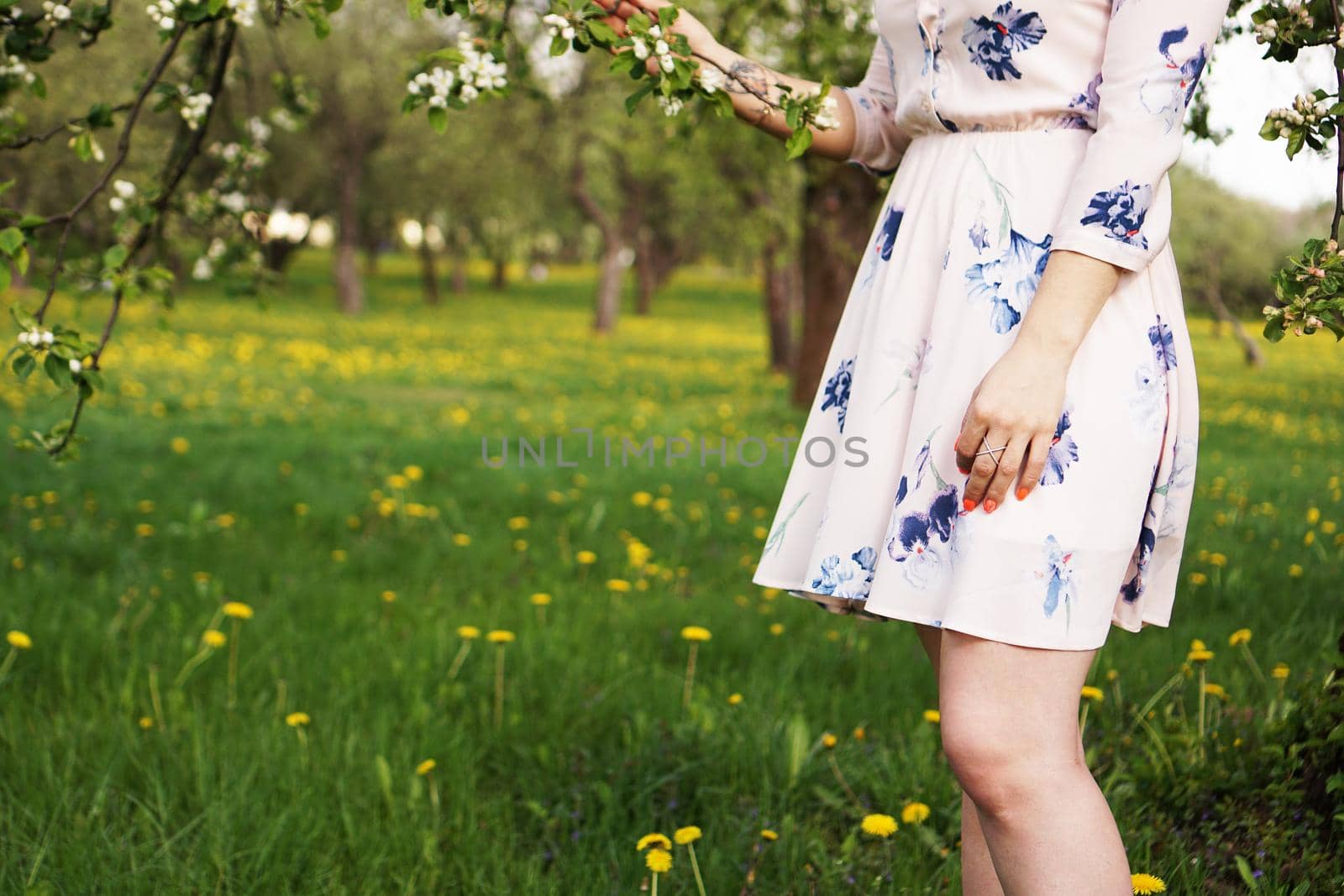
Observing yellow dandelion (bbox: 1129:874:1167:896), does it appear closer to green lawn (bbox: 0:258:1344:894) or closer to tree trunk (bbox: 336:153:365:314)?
green lawn (bbox: 0:258:1344:894)

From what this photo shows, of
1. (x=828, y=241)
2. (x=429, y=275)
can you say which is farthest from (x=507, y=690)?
(x=429, y=275)

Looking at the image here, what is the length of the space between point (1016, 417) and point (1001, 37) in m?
0.55

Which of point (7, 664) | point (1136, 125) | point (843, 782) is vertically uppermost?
point (1136, 125)

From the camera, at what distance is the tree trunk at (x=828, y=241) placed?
9156 millimetres

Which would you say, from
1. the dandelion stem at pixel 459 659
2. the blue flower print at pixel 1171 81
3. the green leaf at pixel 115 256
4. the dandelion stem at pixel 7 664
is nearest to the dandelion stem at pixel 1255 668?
the blue flower print at pixel 1171 81

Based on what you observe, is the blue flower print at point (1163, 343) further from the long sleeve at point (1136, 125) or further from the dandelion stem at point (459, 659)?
the dandelion stem at point (459, 659)

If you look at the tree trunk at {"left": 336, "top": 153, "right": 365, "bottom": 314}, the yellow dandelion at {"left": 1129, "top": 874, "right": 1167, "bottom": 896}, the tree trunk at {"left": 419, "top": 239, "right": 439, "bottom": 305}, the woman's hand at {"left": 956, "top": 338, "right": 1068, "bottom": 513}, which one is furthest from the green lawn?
the tree trunk at {"left": 419, "top": 239, "right": 439, "bottom": 305}

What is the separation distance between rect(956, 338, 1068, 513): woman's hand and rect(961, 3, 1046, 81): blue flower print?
426 mm

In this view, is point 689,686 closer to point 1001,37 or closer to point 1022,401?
point 1022,401

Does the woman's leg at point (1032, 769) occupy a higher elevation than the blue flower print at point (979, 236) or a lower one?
lower

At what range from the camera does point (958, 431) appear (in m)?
1.47

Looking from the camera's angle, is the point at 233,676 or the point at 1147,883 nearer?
the point at 1147,883

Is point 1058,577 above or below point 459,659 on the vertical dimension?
above

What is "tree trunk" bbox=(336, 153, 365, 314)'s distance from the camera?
24.5 metres
